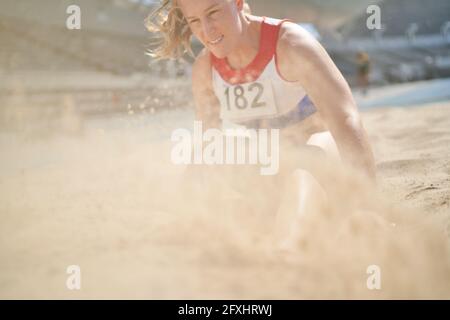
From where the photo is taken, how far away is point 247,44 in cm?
207

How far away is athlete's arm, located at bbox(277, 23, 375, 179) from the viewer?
182cm

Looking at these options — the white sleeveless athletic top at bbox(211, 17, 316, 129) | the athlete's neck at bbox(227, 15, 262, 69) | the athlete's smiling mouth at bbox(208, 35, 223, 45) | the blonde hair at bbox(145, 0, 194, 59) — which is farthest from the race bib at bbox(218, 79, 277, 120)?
the blonde hair at bbox(145, 0, 194, 59)

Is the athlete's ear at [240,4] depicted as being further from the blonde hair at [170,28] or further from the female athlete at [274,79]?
the blonde hair at [170,28]

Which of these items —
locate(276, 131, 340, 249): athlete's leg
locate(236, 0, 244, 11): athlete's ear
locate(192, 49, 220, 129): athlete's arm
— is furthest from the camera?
locate(192, 49, 220, 129): athlete's arm

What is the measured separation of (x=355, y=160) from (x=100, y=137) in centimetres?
346

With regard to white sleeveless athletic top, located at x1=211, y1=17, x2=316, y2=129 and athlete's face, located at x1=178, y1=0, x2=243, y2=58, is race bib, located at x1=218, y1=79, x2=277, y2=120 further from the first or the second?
athlete's face, located at x1=178, y1=0, x2=243, y2=58

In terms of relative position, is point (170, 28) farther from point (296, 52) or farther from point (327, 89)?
point (327, 89)

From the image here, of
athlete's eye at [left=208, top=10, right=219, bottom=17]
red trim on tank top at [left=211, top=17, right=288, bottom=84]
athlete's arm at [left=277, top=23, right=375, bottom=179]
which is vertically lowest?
athlete's arm at [left=277, top=23, right=375, bottom=179]

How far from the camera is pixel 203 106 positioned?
2.38 m

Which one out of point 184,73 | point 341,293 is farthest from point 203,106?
point 184,73

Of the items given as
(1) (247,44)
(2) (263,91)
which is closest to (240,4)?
(1) (247,44)

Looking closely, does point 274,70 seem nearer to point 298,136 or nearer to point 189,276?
point 298,136

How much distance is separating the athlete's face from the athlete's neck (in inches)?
1.8

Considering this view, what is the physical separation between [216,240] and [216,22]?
2.99 feet
